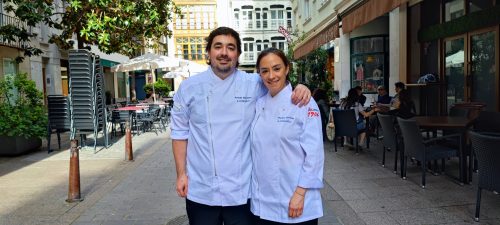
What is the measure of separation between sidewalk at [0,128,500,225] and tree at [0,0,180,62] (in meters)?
→ 4.06

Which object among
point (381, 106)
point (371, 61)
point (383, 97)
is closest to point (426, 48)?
point (383, 97)

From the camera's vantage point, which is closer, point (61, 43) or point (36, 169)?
point (36, 169)

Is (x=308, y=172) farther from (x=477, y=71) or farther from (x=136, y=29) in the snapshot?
(x=136, y=29)

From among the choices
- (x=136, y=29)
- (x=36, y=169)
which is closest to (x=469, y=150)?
(x=36, y=169)

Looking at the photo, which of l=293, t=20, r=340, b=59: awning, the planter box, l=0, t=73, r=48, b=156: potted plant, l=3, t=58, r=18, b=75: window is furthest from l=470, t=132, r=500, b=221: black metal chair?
l=3, t=58, r=18, b=75: window

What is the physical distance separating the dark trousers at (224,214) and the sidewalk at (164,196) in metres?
2.19

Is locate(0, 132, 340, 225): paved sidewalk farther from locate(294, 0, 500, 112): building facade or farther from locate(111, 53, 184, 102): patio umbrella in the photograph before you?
locate(111, 53, 184, 102): patio umbrella

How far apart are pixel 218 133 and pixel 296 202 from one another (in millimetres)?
589

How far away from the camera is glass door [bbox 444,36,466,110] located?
10648 mm

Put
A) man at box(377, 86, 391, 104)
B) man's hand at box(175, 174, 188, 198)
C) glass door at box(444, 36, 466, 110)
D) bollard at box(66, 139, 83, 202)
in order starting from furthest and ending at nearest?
man at box(377, 86, 391, 104)
glass door at box(444, 36, 466, 110)
bollard at box(66, 139, 83, 202)
man's hand at box(175, 174, 188, 198)

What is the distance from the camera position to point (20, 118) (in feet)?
31.3

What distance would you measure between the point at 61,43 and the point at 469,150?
427 inches

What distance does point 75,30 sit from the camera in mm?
12352

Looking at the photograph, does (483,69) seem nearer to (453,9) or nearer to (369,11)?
(453,9)
